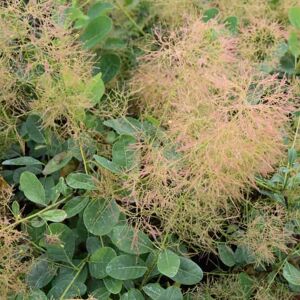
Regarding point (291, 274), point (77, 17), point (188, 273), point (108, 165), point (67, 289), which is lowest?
point (291, 274)

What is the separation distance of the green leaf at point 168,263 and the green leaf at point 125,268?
0.05 metres

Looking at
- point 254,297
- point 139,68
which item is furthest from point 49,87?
point 254,297

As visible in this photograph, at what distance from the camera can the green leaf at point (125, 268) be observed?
1.05 meters

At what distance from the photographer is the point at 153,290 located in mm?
1058

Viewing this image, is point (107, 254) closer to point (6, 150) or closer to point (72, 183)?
point (72, 183)

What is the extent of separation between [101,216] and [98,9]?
0.53m

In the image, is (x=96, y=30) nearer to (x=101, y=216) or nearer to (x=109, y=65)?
(x=109, y=65)

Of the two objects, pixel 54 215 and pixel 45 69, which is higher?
pixel 45 69

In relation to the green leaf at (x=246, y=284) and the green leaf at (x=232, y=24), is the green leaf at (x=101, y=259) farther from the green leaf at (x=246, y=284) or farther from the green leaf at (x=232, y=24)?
the green leaf at (x=232, y=24)

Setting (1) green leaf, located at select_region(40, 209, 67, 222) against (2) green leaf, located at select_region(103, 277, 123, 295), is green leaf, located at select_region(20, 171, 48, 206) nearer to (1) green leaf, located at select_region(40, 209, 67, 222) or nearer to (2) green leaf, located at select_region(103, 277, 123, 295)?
(1) green leaf, located at select_region(40, 209, 67, 222)

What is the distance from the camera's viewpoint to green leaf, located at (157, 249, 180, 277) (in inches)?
39.6

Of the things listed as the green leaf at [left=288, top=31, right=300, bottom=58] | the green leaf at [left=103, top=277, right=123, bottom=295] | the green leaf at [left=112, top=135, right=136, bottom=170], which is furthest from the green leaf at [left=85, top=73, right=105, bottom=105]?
the green leaf at [left=288, top=31, right=300, bottom=58]

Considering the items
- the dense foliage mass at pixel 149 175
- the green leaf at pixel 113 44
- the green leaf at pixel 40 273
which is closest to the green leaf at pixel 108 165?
the dense foliage mass at pixel 149 175

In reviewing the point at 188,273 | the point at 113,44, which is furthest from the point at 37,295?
the point at 113,44
